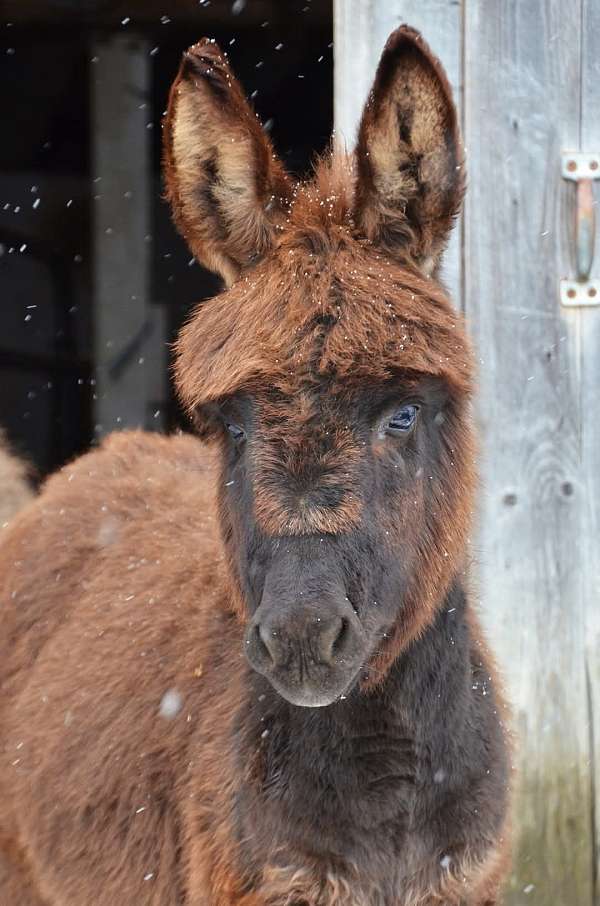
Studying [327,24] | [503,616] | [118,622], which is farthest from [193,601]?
[327,24]

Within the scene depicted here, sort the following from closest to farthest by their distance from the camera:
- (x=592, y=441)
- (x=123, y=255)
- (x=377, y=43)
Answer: (x=377, y=43)
(x=592, y=441)
(x=123, y=255)

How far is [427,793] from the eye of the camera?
8.91ft

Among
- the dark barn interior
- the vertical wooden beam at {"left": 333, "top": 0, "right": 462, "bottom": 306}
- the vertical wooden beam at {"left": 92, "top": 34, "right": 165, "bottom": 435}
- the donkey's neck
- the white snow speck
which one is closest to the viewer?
the donkey's neck

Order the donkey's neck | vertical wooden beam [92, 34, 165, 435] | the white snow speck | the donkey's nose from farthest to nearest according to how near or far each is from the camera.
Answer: vertical wooden beam [92, 34, 165, 435] → the white snow speck → the donkey's neck → the donkey's nose

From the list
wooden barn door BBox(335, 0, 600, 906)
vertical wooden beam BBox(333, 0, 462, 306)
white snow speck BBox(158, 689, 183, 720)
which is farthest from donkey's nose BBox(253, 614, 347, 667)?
vertical wooden beam BBox(333, 0, 462, 306)

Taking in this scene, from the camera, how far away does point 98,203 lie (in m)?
10.2

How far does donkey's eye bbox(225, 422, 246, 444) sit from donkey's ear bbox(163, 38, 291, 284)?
418mm

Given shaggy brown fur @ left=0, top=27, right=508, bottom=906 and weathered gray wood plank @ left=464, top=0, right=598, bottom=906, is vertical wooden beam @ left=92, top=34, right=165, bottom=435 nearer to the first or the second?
weathered gray wood plank @ left=464, top=0, right=598, bottom=906

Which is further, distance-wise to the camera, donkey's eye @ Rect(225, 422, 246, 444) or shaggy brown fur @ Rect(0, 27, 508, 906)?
donkey's eye @ Rect(225, 422, 246, 444)

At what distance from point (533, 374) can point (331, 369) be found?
70.2 inches

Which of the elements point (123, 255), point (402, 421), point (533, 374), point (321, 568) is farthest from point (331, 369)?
point (123, 255)

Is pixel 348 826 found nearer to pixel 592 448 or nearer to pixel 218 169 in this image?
pixel 218 169

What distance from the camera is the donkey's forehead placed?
245cm

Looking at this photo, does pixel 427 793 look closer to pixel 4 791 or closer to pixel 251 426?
pixel 251 426
